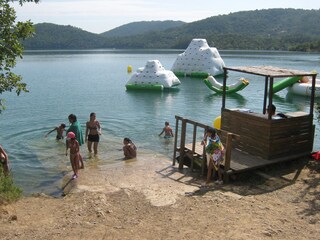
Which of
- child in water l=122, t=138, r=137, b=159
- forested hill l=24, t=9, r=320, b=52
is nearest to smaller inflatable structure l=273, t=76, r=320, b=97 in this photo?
child in water l=122, t=138, r=137, b=159

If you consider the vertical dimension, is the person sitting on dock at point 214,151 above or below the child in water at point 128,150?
above

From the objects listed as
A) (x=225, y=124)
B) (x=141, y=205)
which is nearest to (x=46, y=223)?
(x=141, y=205)

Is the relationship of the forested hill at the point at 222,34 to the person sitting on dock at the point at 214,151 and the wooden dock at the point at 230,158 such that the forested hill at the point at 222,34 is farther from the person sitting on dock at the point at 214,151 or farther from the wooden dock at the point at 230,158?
the person sitting on dock at the point at 214,151

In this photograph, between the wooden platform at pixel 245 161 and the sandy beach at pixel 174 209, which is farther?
the wooden platform at pixel 245 161

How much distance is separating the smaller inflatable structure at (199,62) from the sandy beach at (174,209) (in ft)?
117

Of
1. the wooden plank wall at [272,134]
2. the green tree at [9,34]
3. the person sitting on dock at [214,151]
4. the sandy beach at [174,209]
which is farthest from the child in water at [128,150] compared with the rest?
the green tree at [9,34]

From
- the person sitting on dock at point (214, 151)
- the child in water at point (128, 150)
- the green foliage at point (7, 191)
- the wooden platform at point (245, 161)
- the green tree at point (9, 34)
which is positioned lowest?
the child in water at point (128, 150)

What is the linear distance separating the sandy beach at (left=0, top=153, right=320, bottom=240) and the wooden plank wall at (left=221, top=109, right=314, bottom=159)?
493 millimetres

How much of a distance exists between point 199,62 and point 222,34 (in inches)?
4437

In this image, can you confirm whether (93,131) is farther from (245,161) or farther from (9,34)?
(9,34)

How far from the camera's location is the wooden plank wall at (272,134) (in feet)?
31.9

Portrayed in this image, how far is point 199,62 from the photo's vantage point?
151 ft

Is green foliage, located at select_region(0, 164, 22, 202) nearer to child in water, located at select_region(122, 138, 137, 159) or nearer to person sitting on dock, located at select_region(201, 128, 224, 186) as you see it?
person sitting on dock, located at select_region(201, 128, 224, 186)

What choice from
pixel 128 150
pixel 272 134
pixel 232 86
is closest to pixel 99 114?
pixel 128 150
